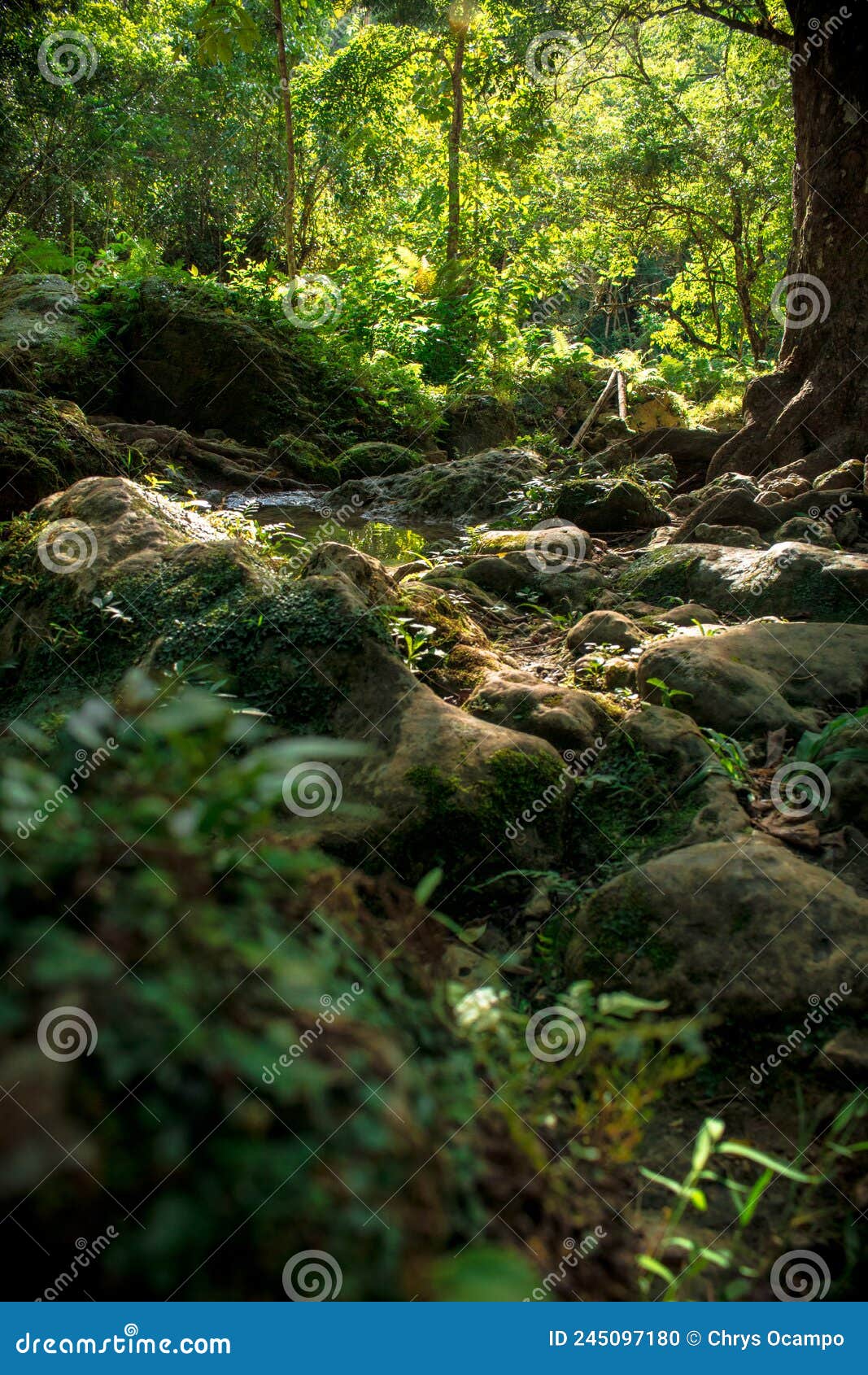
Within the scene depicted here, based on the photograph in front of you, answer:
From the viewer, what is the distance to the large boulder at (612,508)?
887cm

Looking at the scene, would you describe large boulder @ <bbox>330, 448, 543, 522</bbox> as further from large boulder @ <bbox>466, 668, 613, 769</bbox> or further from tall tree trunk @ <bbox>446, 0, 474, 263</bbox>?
tall tree trunk @ <bbox>446, 0, 474, 263</bbox>

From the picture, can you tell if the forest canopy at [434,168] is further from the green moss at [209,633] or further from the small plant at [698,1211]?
the small plant at [698,1211]

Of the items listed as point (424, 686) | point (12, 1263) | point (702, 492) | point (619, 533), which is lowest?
point (12, 1263)

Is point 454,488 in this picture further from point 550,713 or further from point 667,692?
point 550,713

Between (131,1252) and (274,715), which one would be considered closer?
(131,1252)

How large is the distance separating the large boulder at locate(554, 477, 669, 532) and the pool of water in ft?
4.30

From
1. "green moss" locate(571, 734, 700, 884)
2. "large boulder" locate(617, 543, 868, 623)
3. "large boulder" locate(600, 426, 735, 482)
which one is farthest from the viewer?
"large boulder" locate(600, 426, 735, 482)

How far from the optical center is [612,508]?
8.89 m

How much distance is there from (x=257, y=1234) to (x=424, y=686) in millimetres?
2924

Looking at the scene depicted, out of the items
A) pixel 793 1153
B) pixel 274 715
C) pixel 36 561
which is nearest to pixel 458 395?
pixel 36 561

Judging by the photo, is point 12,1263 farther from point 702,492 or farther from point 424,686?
point 702,492

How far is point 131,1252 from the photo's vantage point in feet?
3.13

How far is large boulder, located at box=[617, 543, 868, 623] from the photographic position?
5523 millimetres

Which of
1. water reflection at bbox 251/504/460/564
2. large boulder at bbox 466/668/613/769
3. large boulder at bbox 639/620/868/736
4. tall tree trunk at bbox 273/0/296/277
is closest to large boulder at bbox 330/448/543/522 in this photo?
water reflection at bbox 251/504/460/564
